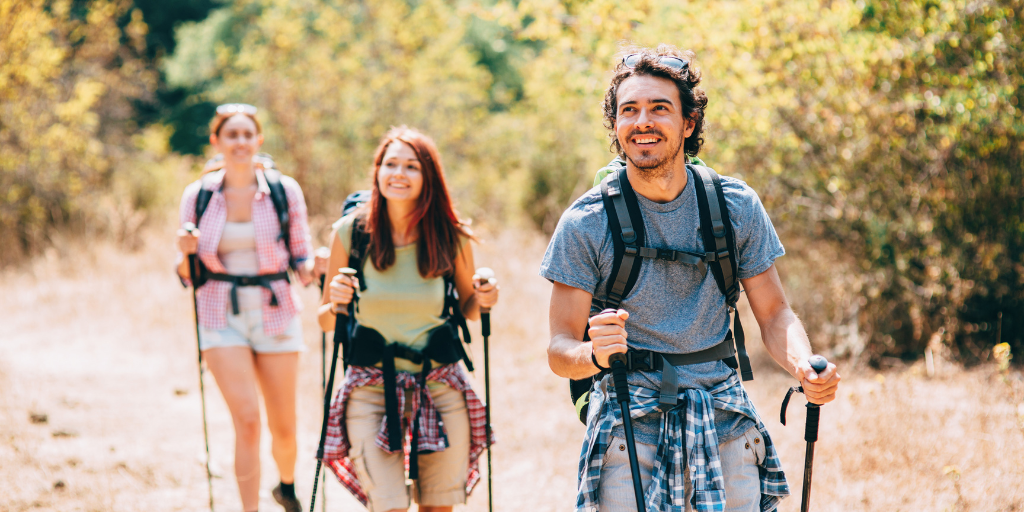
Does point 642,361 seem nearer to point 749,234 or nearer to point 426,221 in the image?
point 749,234

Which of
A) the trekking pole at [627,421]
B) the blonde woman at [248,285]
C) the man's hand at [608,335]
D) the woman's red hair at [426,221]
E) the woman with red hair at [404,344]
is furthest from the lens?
the blonde woman at [248,285]

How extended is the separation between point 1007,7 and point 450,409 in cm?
481

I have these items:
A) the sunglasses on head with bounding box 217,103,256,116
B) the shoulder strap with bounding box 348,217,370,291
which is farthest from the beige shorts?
the sunglasses on head with bounding box 217,103,256,116

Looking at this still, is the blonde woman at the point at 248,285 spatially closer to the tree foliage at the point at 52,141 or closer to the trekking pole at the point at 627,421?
the trekking pole at the point at 627,421

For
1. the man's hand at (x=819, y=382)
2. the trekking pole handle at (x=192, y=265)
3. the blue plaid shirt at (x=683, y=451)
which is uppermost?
the trekking pole handle at (x=192, y=265)

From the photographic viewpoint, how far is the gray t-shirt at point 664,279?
246cm

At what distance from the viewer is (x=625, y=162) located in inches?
107

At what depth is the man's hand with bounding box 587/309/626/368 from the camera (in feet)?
7.25

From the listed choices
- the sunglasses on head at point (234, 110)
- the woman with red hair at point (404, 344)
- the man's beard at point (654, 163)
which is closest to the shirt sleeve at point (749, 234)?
the man's beard at point (654, 163)

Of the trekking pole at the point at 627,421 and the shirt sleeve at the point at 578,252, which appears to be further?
the shirt sleeve at the point at 578,252

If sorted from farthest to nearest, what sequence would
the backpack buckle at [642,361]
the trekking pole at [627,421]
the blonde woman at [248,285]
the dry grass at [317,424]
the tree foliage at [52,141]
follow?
the tree foliage at [52,141] → the dry grass at [317,424] → the blonde woman at [248,285] → the backpack buckle at [642,361] → the trekking pole at [627,421]

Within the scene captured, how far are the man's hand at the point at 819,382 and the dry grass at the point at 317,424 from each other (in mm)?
2060

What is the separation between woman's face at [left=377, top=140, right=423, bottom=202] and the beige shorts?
2.68 feet

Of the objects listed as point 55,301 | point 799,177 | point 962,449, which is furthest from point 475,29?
point 962,449
